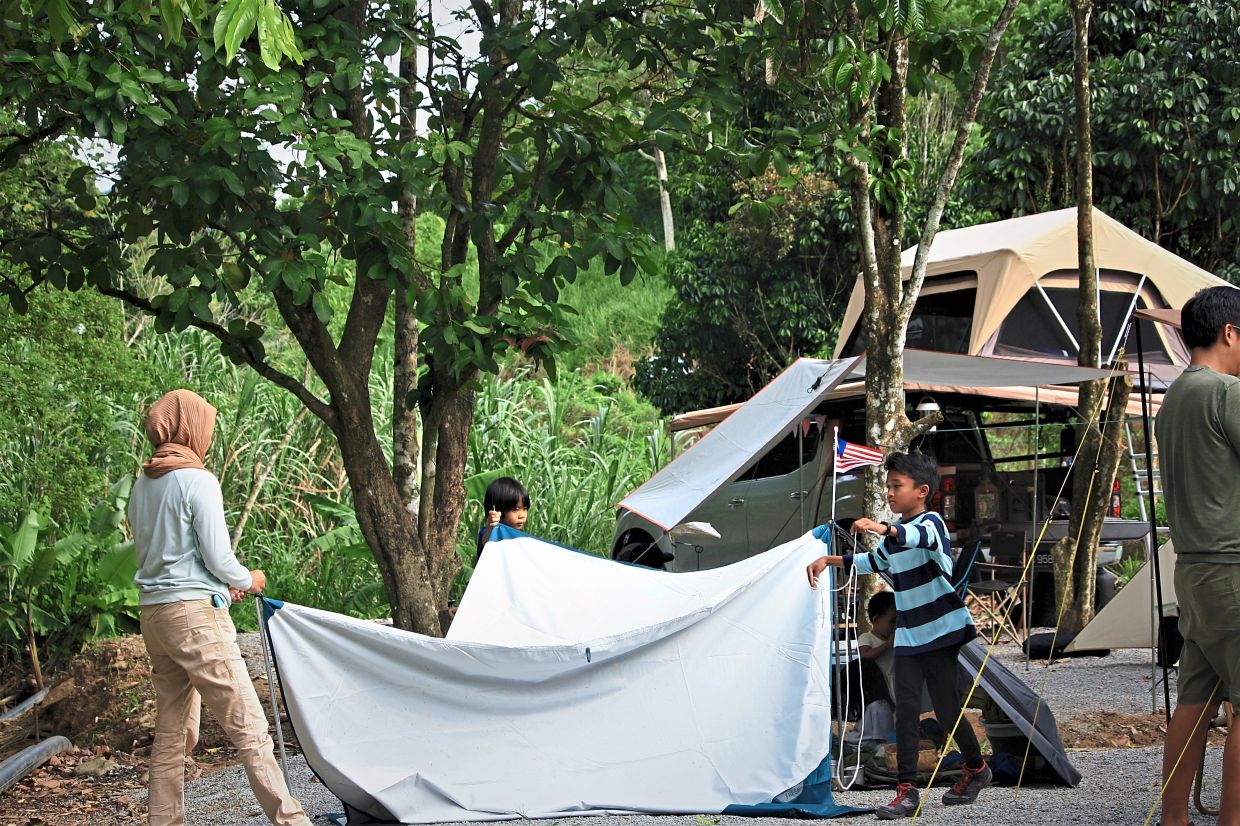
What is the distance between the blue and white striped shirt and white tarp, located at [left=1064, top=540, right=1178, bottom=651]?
3.24 meters

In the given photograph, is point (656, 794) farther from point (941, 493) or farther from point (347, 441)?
point (941, 493)

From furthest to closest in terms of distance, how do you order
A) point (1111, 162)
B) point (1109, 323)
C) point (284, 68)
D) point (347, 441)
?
point (1111, 162) < point (1109, 323) < point (347, 441) < point (284, 68)

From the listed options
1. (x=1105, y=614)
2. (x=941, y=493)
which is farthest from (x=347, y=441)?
(x=941, y=493)

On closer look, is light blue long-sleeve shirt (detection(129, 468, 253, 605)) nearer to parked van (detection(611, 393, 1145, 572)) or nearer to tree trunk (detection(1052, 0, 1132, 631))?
parked van (detection(611, 393, 1145, 572))

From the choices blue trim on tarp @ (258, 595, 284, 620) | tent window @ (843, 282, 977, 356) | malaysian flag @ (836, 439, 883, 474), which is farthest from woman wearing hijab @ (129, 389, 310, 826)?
tent window @ (843, 282, 977, 356)

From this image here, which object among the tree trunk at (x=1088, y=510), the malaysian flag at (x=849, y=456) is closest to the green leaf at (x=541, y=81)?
the malaysian flag at (x=849, y=456)

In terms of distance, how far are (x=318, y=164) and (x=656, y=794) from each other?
134 inches

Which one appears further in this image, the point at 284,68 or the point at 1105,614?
the point at 1105,614

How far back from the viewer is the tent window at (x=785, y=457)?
11547 mm

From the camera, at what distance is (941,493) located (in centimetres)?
1063

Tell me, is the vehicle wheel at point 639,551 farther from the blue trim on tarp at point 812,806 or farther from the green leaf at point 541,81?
the blue trim on tarp at point 812,806

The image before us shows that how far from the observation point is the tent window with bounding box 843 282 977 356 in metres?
12.0

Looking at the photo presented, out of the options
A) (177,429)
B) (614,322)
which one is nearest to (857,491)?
(177,429)

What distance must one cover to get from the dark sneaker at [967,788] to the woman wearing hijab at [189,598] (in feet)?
7.83
